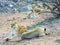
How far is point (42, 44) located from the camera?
531 centimetres

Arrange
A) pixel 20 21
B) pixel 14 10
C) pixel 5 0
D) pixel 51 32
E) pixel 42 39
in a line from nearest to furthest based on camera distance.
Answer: pixel 42 39, pixel 51 32, pixel 20 21, pixel 14 10, pixel 5 0

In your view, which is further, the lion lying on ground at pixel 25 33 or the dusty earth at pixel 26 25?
the lion lying on ground at pixel 25 33

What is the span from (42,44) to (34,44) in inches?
6.7

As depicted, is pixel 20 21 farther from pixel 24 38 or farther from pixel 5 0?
pixel 5 0

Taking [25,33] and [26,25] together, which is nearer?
[25,33]

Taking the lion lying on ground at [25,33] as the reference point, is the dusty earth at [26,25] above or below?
below

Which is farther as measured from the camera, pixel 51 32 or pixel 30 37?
pixel 51 32

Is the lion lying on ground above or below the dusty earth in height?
Result: above

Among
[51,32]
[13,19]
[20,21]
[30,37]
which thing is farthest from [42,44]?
[13,19]

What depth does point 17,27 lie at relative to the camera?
5.88 metres

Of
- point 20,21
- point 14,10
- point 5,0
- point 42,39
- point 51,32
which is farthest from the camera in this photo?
point 5,0

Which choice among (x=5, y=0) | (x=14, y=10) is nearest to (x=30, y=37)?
(x=14, y=10)

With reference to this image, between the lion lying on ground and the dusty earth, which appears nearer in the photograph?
the dusty earth

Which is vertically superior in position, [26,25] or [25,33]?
[25,33]
